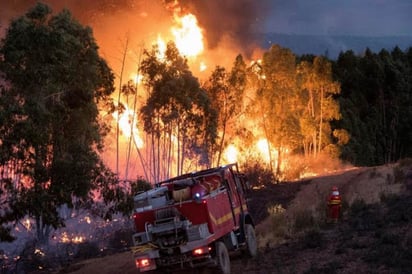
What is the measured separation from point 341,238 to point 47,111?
7659 millimetres

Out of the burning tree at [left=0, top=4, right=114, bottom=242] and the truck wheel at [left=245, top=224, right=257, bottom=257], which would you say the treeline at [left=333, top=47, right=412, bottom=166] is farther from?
the burning tree at [left=0, top=4, right=114, bottom=242]

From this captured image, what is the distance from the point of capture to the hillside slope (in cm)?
1126

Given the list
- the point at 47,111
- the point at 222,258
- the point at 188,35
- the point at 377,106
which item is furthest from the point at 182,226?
the point at 377,106

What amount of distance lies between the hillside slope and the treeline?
29031mm

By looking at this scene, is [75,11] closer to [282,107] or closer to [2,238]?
[282,107]

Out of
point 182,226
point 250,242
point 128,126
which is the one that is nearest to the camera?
point 182,226

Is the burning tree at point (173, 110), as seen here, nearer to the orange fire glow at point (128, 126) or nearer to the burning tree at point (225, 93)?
the orange fire glow at point (128, 126)

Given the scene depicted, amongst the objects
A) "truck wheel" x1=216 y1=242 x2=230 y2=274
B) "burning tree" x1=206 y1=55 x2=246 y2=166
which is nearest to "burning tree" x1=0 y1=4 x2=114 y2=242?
"truck wheel" x1=216 y1=242 x2=230 y2=274

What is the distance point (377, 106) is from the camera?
59406mm

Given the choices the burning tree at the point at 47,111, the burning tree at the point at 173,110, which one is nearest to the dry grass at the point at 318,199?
the burning tree at the point at 173,110

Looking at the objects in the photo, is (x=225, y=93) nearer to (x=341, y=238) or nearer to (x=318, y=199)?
(x=318, y=199)

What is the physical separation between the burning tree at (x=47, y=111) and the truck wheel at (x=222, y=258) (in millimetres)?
3024

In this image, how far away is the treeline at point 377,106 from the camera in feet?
177

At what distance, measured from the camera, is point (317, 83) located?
4119 centimetres
